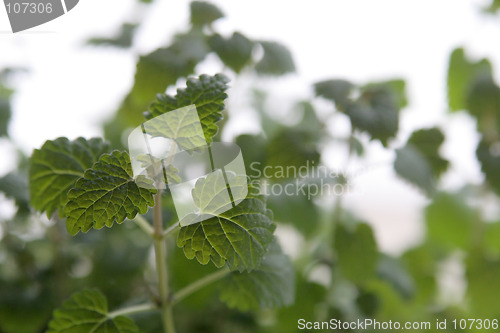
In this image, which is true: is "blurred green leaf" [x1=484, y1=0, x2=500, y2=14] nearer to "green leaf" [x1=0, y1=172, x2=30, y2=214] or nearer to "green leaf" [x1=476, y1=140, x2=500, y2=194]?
"green leaf" [x1=476, y1=140, x2=500, y2=194]

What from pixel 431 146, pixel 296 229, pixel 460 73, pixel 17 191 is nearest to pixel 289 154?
pixel 296 229

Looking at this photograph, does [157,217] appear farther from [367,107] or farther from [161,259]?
[367,107]

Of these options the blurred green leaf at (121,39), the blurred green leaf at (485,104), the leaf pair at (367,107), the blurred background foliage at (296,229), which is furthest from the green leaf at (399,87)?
the blurred green leaf at (121,39)

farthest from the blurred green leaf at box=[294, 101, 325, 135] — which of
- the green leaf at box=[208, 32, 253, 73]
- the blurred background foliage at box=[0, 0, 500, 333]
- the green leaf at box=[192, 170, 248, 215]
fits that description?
the green leaf at box=[192, 170, 248, 215]

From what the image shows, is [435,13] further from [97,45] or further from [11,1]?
[11,1]

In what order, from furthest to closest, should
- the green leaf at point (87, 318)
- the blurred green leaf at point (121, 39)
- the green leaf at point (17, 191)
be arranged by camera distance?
the blurred green leaf at point (121, 39)
the green leaf at point (17, 191)
the green leaf at point (87, 318)

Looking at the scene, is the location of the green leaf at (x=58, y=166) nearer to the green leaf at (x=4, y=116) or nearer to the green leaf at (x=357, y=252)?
the green leaf at (x=4, y=116)
